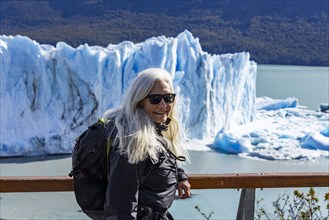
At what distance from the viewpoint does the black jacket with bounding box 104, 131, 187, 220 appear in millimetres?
1052

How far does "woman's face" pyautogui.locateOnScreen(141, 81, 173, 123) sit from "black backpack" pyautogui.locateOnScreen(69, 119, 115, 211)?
3.6 inches

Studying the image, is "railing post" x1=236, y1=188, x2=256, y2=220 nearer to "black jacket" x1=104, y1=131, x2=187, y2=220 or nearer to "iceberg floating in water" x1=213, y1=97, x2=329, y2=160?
"black jacket" x1=104, y1=131, x2=187, y2=220

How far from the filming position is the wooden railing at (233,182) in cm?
152

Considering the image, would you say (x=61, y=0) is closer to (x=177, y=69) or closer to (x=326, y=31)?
(x=326, y=31)

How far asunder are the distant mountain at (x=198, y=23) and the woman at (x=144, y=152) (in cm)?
3901

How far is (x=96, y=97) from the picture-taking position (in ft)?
28.2

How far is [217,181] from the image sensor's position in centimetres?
156

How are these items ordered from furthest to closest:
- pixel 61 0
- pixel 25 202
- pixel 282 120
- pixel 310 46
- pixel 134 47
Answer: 1. pixel 61 0
2. pixel 310 46
3. pixel 282 120
4. pixel 134 47
5. pixel 25 202

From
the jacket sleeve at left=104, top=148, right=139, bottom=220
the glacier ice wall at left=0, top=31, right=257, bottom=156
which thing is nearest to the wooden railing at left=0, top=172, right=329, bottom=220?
the jacket sleeve at left=104, top=148, right=139, bottom=220

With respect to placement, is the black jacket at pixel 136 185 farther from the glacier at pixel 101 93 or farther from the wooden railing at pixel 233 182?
the glacier at pixel 101 93

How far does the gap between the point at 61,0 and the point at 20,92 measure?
52.8m

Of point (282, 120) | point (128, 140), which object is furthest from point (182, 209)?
point (282, 120)

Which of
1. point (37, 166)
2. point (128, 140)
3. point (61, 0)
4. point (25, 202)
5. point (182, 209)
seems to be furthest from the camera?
point (61, 0)

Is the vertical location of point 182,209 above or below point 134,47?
below
